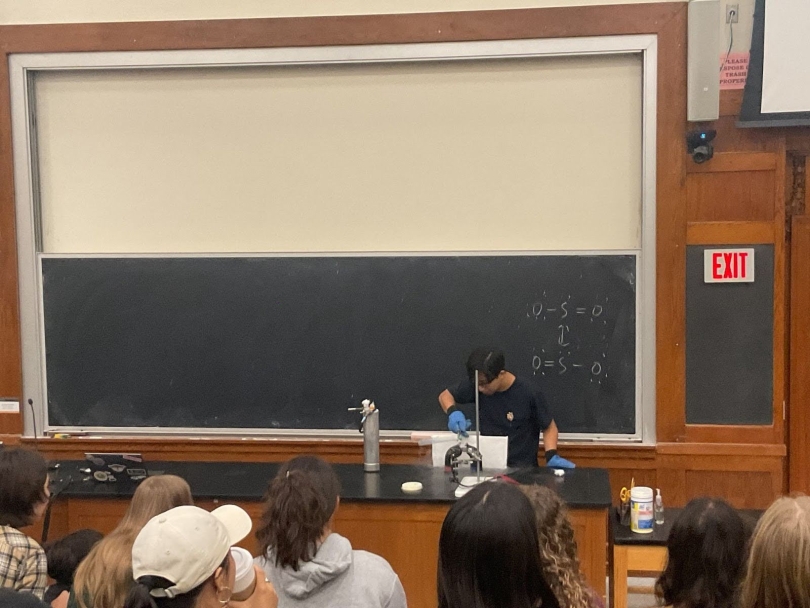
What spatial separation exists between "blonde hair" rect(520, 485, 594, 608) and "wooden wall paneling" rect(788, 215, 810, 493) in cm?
298

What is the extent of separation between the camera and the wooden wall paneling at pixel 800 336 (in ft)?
13.9

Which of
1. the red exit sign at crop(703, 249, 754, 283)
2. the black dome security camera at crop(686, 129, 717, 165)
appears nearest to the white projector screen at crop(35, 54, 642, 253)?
the black dome security camera at crop(686, 129, 717, 165)

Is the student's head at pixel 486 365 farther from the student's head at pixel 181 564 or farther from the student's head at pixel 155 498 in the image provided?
the student's head at pixel 181 564

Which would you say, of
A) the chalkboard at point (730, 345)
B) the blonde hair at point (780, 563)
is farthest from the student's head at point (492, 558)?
the chalkboard at point (730, 345)

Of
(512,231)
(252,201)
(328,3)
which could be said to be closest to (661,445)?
(512,231)

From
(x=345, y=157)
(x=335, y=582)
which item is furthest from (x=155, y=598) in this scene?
(x=345, y=157)

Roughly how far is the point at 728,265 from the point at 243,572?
3.17 metres

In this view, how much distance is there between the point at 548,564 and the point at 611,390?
2.78 m

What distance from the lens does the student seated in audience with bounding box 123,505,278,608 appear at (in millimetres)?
1509

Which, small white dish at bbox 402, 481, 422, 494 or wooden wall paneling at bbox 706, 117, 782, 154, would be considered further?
wooden wall paneling at bbox 706, 117, 782, 154

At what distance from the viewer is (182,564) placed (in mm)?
1518

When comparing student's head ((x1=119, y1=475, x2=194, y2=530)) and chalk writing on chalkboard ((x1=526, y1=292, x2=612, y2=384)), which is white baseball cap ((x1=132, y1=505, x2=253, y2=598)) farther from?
chalk writing on chalkboard ((x1=526, y1=292, x2=612, y2=384))

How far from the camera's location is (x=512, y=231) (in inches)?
174

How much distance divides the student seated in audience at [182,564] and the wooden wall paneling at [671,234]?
3123 mm
